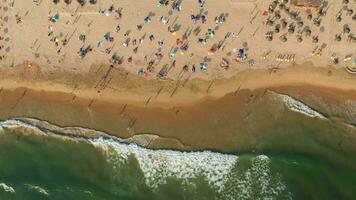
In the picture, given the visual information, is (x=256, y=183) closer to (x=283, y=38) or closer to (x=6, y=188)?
(x=283, y=38)

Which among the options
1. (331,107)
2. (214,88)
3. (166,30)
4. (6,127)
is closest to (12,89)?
(6,127)

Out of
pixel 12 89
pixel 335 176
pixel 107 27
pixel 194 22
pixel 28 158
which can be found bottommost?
pixel 28 158

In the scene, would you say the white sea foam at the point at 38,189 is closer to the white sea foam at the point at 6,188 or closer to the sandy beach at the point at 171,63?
the white sea foam at the point at 6,188

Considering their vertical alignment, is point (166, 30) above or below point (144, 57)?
above

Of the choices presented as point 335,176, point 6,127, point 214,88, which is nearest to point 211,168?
point 214,88

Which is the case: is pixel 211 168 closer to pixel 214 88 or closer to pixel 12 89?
pixel 214 88

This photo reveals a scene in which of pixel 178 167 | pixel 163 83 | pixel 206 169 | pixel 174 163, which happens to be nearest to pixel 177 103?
pixel 163 83
